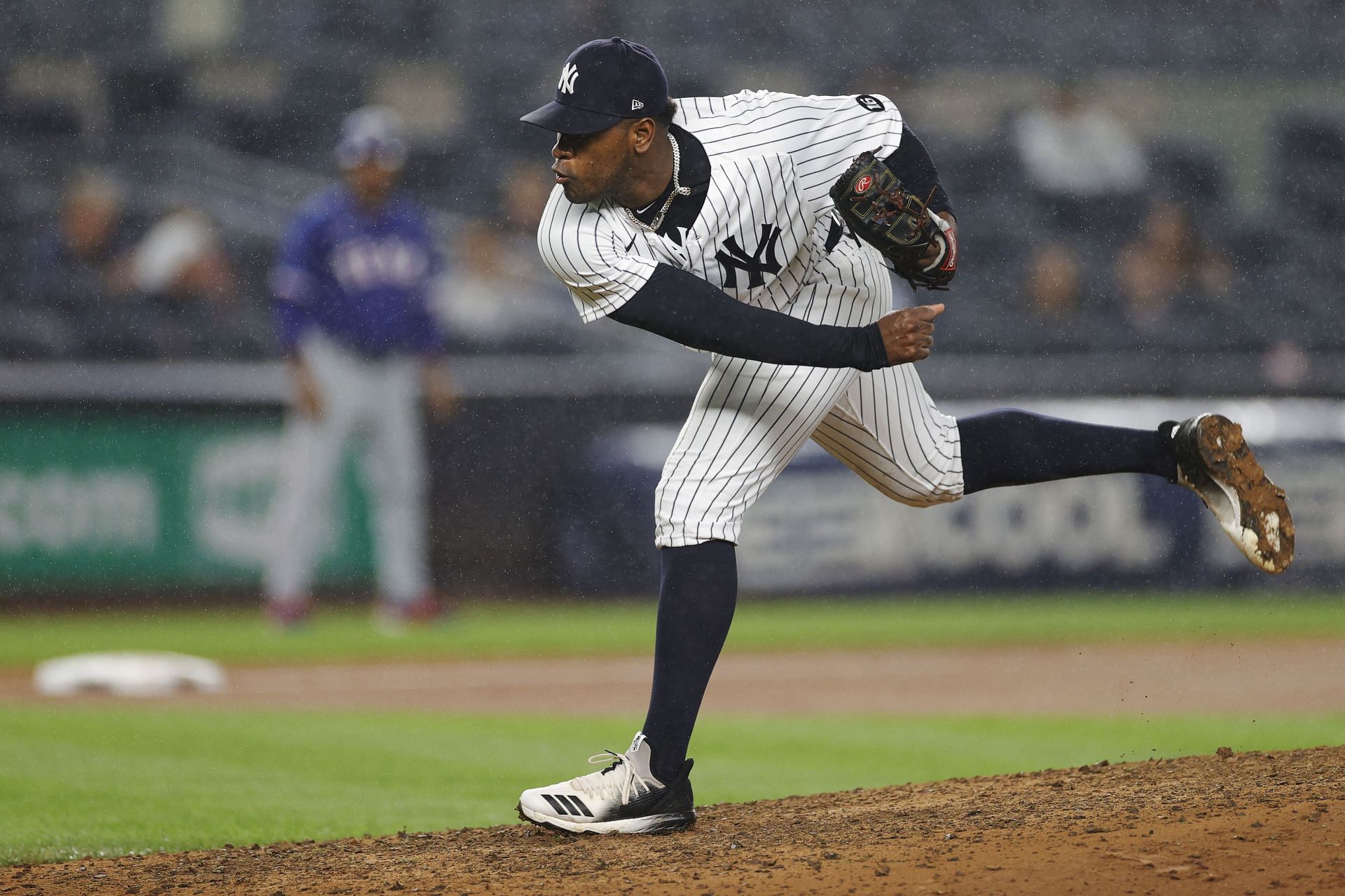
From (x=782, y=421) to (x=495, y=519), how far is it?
5530 mm

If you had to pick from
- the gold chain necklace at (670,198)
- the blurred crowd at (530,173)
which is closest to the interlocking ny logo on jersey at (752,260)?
the gold chain necklace at (670,198)

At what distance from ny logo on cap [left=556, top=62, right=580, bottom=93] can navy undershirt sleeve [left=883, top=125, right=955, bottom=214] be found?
2.23ft

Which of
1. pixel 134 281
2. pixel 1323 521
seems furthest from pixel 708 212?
pixel 134 281

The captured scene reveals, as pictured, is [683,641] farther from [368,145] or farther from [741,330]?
[368,145]

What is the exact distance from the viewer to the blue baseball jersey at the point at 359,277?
7.98 metres

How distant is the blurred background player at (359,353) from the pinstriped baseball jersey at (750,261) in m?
4.85

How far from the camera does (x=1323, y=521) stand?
870 centimetres

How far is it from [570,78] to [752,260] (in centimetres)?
52

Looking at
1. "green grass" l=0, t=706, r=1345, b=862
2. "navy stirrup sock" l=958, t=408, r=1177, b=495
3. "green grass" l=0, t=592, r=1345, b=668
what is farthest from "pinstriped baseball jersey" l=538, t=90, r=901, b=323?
"green grass" l=0, t=592, r=1345, b=668

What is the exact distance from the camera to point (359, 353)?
A: 815cm

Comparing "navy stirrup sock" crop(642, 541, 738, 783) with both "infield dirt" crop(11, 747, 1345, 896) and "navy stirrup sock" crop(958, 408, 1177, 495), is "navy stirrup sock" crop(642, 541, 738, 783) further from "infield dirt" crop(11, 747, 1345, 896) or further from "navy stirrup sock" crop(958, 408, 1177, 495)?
"navy stirrup sock" crop(958, 408, 1177, 495)

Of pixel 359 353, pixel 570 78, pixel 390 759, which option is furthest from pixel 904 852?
pixel 359 353

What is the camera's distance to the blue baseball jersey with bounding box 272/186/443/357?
798 centimetres

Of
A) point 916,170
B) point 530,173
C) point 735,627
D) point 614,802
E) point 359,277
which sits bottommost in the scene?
point 614,802
